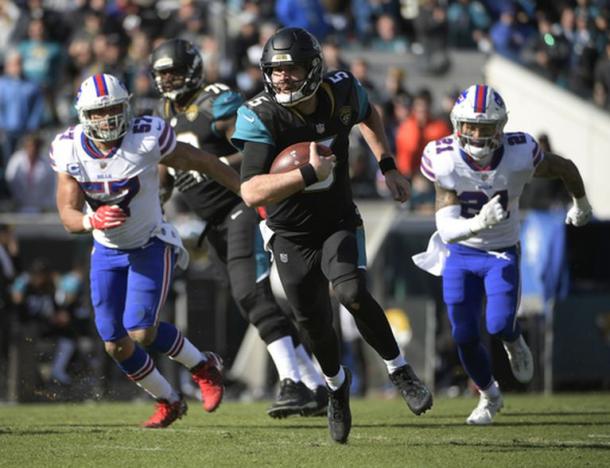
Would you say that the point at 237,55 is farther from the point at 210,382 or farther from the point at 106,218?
the point at 106,218

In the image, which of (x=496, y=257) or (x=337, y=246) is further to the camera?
(x=496, y=257)

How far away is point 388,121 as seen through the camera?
1525 cm

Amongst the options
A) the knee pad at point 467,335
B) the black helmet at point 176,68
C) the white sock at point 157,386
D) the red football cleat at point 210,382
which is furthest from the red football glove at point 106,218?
the knee pad at point 467,335

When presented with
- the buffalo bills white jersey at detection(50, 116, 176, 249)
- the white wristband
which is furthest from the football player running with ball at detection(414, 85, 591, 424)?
the white wristband

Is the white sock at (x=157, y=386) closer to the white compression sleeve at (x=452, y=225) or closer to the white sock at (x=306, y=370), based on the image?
the white sock at (x=306, y=370)

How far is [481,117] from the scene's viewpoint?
7.79 metres

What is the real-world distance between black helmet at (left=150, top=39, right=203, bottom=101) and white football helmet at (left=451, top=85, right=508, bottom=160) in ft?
6.38

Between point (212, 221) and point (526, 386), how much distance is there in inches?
191

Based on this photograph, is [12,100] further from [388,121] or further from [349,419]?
[349,419]

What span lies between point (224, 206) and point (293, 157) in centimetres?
236

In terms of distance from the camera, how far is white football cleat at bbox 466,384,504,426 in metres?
8.05

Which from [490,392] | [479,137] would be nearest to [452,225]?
[479,137]

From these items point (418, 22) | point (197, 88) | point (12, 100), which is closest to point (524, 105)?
point (418, 22)

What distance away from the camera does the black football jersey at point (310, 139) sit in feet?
22.4
